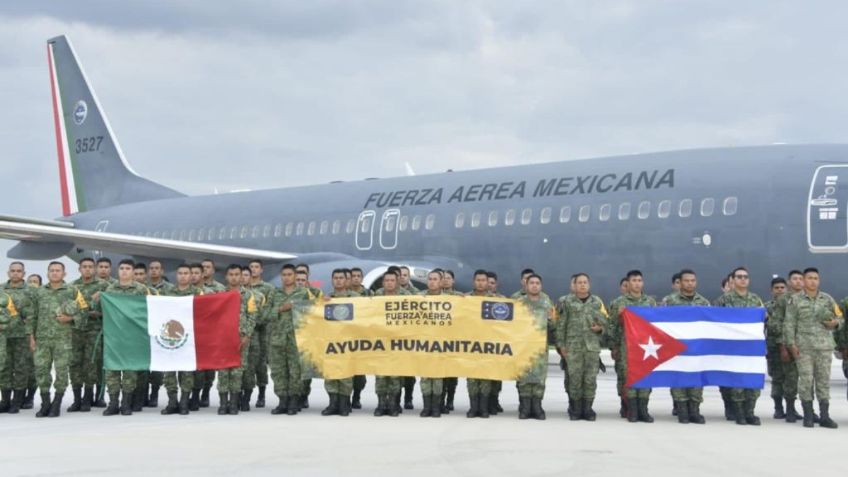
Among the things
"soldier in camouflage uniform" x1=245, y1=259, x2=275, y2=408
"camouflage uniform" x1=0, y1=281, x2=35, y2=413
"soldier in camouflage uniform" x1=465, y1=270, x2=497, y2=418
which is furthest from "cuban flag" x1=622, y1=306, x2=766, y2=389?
"camouflage uniform" x1=0, y1=281, x2=35, y2=413

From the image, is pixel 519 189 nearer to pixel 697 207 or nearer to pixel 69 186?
pixel 697 207

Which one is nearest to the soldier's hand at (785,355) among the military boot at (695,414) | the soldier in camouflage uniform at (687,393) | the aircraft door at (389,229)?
the soldier in camouflage uniform at (687,393)

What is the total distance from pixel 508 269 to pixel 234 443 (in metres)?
11.2

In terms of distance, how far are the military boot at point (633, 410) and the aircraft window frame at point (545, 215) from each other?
8244 millimetres

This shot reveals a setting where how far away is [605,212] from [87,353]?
9.65m

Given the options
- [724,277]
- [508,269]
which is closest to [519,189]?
[508,269]

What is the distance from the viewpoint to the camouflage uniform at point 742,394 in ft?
37.3

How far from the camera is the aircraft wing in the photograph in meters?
21.9

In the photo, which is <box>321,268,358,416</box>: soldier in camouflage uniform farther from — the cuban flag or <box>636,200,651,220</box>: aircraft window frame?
<box>636,200,651,220</box>: aircraft window frame

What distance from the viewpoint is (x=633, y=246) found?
18219 millimetres

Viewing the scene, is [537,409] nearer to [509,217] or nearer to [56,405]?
[56,405]

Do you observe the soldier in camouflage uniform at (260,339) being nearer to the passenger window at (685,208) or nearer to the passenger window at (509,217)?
the passenger window at (685,208)

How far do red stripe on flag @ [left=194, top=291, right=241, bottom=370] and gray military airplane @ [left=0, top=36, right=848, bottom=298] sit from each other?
742 cm

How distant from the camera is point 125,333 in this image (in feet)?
40.7
